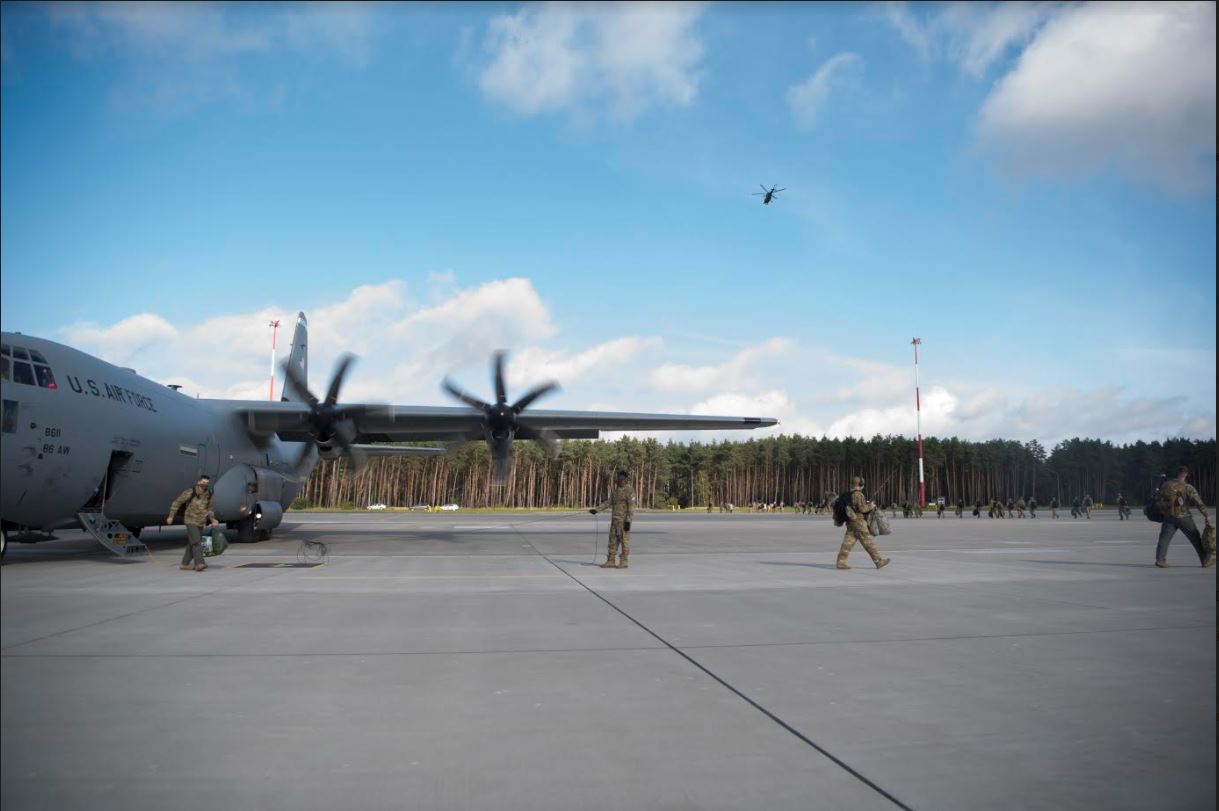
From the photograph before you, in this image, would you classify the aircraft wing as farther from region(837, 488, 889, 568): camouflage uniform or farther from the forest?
the forest

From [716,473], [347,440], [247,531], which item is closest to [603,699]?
[347,440]

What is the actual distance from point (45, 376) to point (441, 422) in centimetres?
1152

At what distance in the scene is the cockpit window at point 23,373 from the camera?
1243cm

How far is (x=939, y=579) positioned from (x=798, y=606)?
4128mm

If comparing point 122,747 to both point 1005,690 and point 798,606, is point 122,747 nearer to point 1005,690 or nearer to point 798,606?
point 1005,690

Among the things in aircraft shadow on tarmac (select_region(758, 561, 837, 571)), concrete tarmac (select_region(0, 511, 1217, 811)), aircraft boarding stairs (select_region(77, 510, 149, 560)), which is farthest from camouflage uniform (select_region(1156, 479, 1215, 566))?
aircraft boarding stairs (select_region(77, 510, 149, 560))

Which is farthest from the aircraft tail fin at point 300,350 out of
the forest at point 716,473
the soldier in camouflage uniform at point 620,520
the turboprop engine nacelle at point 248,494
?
the forest at point 716,473

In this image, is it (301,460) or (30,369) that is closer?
(30,369)

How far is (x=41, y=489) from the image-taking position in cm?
1244

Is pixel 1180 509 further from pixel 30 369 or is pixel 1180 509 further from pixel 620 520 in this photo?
pixel 30 369

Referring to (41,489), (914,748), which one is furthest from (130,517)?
(914,748)

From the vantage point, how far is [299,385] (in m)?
20.7

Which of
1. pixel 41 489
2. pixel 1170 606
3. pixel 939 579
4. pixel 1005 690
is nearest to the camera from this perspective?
pixel 1005 690

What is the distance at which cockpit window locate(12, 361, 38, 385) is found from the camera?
1243 cm
